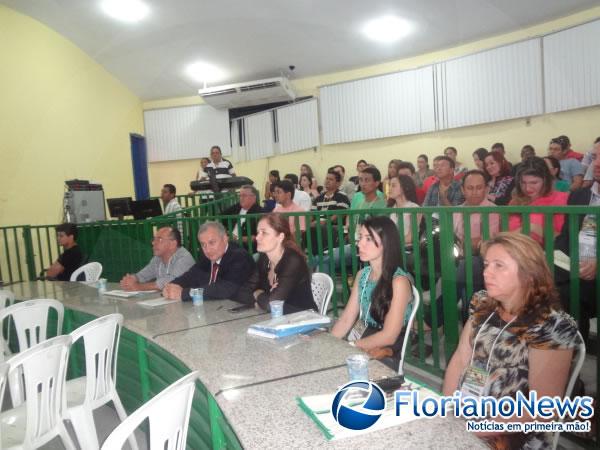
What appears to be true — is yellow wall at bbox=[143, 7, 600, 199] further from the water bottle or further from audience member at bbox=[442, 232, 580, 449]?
audience member at bbox=[442, 232, 580, 449]

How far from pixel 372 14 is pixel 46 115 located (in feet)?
15.9

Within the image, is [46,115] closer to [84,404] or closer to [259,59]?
[259,59]

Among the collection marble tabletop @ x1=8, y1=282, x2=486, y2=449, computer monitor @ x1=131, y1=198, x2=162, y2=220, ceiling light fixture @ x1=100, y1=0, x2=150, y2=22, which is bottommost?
marble tabletop @ x1=8, y1=282, x2=486, y2=449

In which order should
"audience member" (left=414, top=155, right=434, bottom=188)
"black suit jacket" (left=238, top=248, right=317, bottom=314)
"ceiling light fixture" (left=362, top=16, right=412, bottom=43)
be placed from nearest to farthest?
"black suit jacket" (left=238, top=248, right=317, bottom=314), "audience member" (left=414, top=155, right=434, bottom=188), "ceiling light fixture" (left=362, top=16, right=412, bottom=43)

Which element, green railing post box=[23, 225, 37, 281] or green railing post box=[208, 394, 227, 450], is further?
green railing post box=[23, 225, 37, 281]

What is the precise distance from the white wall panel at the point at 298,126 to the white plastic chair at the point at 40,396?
21.5ft

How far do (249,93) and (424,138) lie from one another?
3191 millimetres

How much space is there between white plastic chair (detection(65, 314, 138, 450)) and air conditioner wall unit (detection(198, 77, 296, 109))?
626 centimetres

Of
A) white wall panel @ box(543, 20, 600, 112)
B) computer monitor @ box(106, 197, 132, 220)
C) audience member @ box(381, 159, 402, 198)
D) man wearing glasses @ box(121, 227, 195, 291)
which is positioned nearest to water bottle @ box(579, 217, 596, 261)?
audience member @ box(381, 159, 402, 198)

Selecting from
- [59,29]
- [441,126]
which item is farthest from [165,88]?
[441,126]

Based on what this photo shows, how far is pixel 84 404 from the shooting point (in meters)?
1.99

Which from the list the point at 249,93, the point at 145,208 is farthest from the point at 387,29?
the point at 145,208

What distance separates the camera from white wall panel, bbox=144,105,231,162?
8.86 meters

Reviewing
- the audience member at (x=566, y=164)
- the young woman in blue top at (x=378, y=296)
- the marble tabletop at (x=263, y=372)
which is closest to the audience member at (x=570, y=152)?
the audience member at (x=566, y=164)
